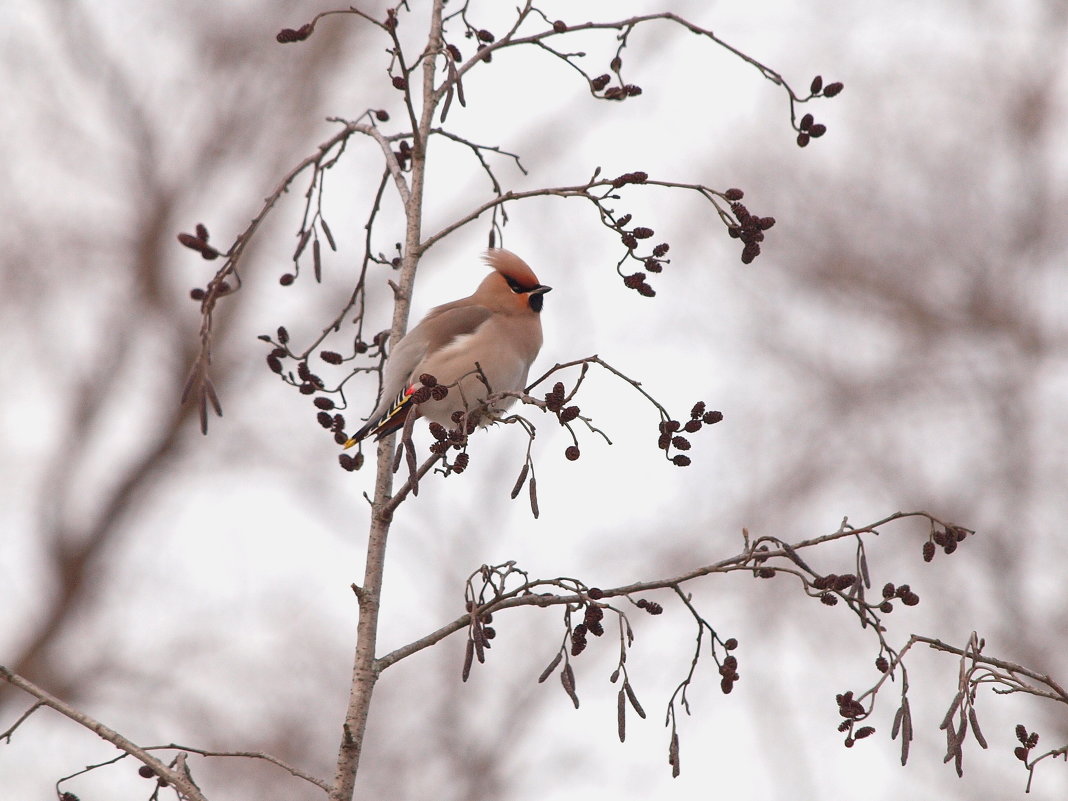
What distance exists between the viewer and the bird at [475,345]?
4.37 meters

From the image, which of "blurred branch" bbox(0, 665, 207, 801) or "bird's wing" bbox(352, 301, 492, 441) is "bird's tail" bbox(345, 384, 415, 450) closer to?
"bird's wing" bbox(352, 301, 492, 441)

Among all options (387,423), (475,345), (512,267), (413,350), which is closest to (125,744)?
(387,423)

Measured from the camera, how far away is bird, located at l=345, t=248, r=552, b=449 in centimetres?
437

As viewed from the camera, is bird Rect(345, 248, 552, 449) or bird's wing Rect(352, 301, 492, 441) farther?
bird Rect(345, 248, 552, 449)

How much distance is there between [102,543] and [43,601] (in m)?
0.56

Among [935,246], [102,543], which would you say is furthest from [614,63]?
[935,246]

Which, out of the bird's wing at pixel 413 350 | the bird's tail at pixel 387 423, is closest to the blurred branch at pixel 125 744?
the bird's tail at pixel 387 423

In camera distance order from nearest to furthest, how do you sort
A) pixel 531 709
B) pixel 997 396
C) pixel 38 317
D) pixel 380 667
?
pixel 380 667 → pixel 531 709 → pixel 38 317 → pixel 997 396

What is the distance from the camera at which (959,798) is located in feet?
33.6

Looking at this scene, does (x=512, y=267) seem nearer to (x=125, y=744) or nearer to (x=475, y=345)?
(x=475, y=345)

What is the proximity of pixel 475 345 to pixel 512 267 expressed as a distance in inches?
27.1

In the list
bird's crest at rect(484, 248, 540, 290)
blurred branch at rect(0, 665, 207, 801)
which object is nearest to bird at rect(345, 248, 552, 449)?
bird's crest at rect(484, 248, 540, 290)

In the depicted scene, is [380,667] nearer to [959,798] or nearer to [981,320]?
[959,798]

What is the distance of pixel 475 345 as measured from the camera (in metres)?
4.77
